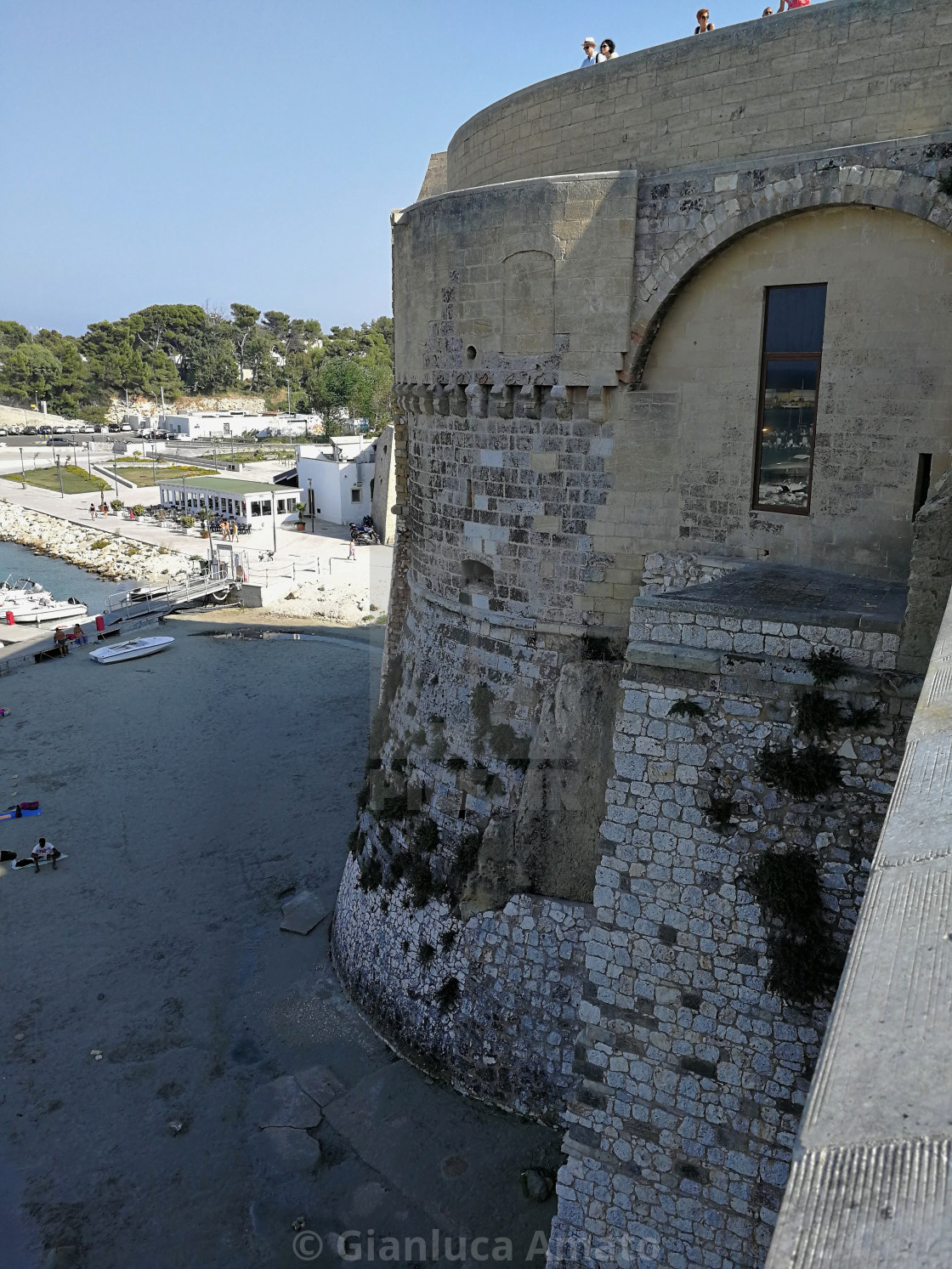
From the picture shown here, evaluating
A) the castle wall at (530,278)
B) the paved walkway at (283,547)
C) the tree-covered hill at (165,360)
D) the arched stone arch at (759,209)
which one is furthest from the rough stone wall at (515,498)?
the tree-covered hill at (165,360)

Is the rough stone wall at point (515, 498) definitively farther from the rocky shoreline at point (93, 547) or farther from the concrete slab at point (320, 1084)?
the rocky shoreline at point (93, 547)

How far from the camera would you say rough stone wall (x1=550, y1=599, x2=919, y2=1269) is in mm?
6145

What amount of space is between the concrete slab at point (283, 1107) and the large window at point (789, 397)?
787cm

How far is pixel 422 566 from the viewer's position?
11.6 m

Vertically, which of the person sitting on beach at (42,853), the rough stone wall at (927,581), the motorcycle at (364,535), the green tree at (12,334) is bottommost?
the person sitting on beach at (42,853)

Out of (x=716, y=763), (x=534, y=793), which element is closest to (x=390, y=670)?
(x=534, y=793)

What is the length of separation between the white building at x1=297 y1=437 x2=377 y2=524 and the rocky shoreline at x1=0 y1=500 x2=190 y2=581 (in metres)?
8.58

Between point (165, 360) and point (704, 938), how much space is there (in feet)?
328

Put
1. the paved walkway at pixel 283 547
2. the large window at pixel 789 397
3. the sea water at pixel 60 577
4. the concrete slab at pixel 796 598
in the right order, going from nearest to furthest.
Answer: the concrete slab at pixel 796 598 < the large window at pixel 789 397 < the paved walkway at pixel 283 547 < the sea water at pixel 60 577

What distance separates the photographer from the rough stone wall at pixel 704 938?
6145 mm

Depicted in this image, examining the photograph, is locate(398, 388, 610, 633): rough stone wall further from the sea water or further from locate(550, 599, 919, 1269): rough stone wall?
the sea water

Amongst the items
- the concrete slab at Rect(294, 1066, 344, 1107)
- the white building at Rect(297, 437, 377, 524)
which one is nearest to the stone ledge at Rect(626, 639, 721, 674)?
the concrete slab at Rect(294, 1066, 344, 1107)

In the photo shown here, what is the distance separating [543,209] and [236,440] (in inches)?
2844

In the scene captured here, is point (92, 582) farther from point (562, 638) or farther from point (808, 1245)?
point (808, 1245)
